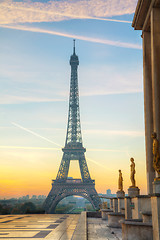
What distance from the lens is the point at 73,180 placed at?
89.6 meters

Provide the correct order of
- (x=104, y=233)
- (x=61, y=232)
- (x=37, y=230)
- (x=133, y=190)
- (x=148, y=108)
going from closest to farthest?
(x=104, y=233) < (x=61, y=232) < (x=133, y=190) < (x=148, y=108) < (x=37, y=230)

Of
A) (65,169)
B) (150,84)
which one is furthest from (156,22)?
(65,169)

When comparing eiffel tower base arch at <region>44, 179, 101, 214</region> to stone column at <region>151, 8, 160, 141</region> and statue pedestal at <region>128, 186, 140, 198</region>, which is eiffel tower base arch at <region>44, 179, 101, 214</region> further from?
stone column at <region>151, 8, 160, 141</region>

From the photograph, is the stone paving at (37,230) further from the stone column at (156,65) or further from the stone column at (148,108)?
the stone column at (156,65)

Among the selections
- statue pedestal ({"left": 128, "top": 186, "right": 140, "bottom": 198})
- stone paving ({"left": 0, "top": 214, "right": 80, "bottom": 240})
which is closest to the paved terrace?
stone paving ({"left": 0, "top": 214, "right": 80, "bottom": 240})

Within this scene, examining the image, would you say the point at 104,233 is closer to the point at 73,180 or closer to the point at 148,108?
the point at 148,108

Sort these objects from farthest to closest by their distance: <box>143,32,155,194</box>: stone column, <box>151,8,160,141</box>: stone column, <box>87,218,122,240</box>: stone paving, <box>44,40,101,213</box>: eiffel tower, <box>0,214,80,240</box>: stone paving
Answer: <box>44,40,101,213</box>: eiffel tower → <box>143,32,155,194</box>: stone column → <box>151,8,160,141</box>: stone column → <box>0,214,80,240</box>: stone paving → <box>87,218,122,240</box>: stone paving

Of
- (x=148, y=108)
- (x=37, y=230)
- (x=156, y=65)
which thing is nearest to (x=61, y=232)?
(x=37, y=230)

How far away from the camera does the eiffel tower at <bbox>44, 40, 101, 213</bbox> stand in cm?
8412

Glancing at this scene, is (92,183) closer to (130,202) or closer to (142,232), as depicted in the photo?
(130,202)

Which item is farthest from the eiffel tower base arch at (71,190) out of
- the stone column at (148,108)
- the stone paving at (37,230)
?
the stone column at (148,108)

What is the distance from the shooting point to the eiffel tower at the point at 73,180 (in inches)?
3312

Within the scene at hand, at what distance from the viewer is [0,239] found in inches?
621

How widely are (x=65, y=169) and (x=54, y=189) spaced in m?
7.49
